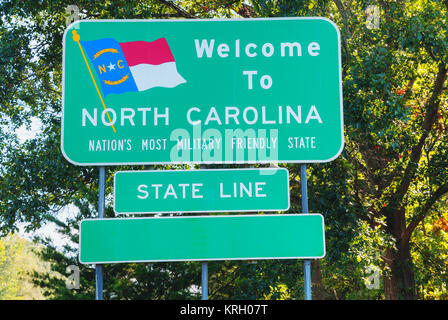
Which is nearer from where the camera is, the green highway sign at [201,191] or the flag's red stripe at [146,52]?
the green highway sign at [201,191]

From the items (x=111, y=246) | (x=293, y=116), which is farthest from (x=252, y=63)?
(x=111, y=246)

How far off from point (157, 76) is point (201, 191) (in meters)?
1.42

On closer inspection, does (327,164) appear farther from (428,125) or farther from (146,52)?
(146,52)

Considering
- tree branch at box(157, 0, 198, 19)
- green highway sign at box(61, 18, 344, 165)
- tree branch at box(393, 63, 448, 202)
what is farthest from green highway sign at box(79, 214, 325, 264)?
tree branch at box(157, 0, 198, 19)

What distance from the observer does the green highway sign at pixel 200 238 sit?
5.31m

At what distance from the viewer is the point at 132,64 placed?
235 inches

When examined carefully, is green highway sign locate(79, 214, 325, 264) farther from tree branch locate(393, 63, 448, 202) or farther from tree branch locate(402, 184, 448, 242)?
tree branch locate(402, 184, 448, 242)

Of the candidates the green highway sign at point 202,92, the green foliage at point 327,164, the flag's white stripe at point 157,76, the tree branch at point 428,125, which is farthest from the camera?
the tree branch at point 428,125

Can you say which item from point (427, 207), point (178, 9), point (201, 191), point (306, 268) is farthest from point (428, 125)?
point (201, 191)

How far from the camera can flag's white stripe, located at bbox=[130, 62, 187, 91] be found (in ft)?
19.3

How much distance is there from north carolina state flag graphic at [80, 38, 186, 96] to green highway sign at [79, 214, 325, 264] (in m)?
1.53

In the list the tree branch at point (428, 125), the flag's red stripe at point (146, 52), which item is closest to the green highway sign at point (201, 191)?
the flag's red stripe at point (146, 52)

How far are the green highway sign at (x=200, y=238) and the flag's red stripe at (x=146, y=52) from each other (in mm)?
1815

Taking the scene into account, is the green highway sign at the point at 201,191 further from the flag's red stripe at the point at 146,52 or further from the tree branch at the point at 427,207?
the tree branch at the point at 427,207
